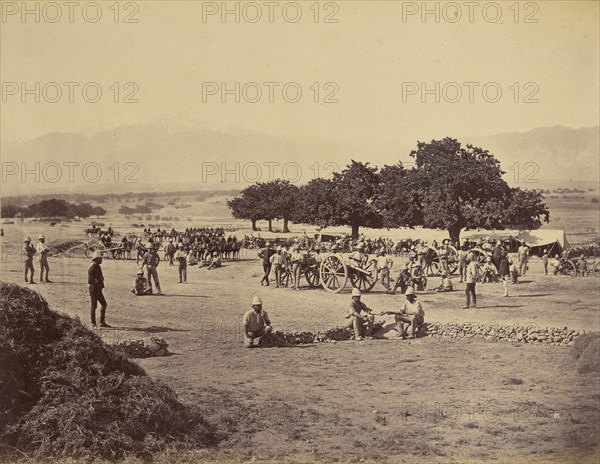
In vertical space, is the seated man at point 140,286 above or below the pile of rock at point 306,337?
above

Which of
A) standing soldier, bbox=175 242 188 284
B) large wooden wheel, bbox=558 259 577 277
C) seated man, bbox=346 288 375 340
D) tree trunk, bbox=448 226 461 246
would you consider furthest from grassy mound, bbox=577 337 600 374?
tree trunk, bbox=448 226 461 246

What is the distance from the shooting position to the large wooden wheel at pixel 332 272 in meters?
20.1

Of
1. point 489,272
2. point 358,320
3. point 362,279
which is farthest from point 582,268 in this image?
point 358,320

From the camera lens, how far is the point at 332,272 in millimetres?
20125

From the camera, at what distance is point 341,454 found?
7867 millimetres

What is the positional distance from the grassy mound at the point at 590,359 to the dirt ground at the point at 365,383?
18 cm

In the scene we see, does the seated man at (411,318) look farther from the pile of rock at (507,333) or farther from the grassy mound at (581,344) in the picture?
the grassy mound at (581,344)

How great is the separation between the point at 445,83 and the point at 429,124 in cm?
152

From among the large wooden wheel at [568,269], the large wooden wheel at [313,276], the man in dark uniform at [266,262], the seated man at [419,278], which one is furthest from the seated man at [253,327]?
the large wooden wheel at [568,269]

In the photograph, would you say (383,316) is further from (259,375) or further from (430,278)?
→ (430,278)

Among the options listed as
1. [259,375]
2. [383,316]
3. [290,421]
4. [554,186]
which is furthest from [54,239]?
[554,186]

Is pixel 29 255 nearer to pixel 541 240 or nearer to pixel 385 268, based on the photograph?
pixel 385 268

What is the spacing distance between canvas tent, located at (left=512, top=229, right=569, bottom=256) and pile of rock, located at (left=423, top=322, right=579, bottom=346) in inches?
723

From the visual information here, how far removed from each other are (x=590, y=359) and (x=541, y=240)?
22.1 meters
